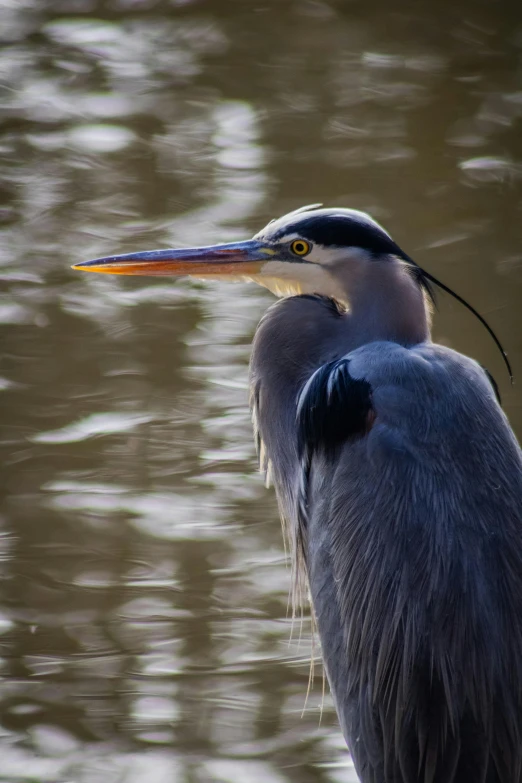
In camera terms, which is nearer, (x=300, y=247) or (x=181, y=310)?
(x=300, y=247)

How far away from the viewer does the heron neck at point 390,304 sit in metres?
2.26

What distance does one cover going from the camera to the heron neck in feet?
7.42

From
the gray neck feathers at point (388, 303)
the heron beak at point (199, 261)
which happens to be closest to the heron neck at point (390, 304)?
the gray neck feathers at point (388, 303)

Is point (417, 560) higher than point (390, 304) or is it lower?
lower

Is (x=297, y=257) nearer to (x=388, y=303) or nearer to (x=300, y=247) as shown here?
(x=300, y=247)

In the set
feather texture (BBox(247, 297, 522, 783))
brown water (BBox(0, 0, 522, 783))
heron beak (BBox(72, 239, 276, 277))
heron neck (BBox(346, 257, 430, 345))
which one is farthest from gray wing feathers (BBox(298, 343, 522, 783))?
brown water (BBox(0, 0, 522, 783))

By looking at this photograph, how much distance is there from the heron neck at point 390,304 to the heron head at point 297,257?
2 cm

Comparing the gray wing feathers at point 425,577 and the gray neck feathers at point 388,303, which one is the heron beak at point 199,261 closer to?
the gray neck feathers at point 388,303

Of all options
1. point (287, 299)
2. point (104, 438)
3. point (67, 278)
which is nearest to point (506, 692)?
point (287, 299)

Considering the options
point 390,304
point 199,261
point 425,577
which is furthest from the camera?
point 199,261

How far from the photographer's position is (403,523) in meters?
1.98

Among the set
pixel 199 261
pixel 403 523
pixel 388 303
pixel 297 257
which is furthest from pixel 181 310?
pixel 403 523

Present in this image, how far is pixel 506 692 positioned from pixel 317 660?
3.45 ft

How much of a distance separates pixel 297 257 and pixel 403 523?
2.05 ft
